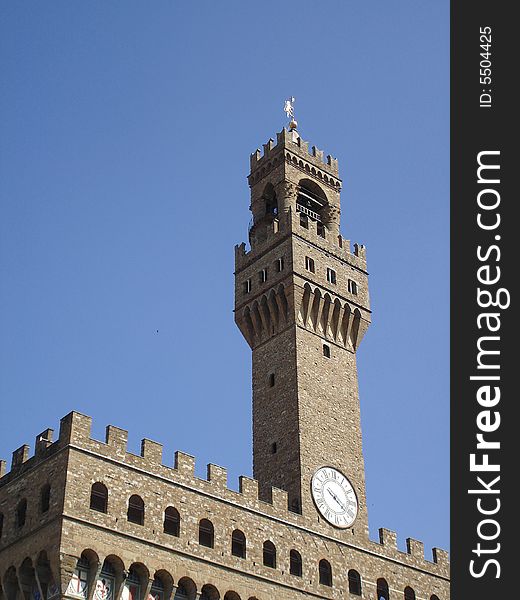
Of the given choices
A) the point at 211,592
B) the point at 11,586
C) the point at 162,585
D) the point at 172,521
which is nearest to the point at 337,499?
the point at 211,592

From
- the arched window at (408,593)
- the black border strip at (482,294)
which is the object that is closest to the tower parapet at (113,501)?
the arched window at (408,593)

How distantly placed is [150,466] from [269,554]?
256 inches

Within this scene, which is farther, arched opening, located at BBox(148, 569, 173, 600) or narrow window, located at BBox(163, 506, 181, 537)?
narrow window, located at BBox(163, 506, 181, 537)

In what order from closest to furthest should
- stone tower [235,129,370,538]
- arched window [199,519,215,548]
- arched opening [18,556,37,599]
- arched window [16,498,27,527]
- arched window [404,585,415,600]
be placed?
arched opening [18,556,37,599] < arched window [16,498,27,527] < arched window [199,519,215,548] < arched window [404,585,415,600] < stone tower [235,129,370,538]

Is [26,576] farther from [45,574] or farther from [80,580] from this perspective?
[80,580]

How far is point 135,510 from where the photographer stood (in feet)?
125

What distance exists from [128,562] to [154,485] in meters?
3.18

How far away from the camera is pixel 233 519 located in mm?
41000

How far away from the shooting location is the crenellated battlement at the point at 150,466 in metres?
37.7

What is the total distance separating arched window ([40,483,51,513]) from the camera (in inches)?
1458

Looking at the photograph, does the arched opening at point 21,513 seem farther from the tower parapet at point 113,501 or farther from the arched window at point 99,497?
the arched window at point 99,497

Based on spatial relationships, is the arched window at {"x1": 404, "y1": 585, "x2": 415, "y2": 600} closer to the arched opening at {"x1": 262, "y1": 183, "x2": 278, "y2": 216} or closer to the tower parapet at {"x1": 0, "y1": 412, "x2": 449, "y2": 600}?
the tower parapet at {"x1": 0, "y1": 412, "x2": 449, "y2": 600}

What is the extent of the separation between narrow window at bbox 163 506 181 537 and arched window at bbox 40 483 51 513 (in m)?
4.33

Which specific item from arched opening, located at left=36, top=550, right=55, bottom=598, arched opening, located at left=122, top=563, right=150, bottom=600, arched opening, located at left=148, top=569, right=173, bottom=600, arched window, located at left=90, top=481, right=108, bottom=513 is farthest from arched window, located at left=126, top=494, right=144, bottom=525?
arched opening, located at left=36, top=550, right=55, bottom=598
